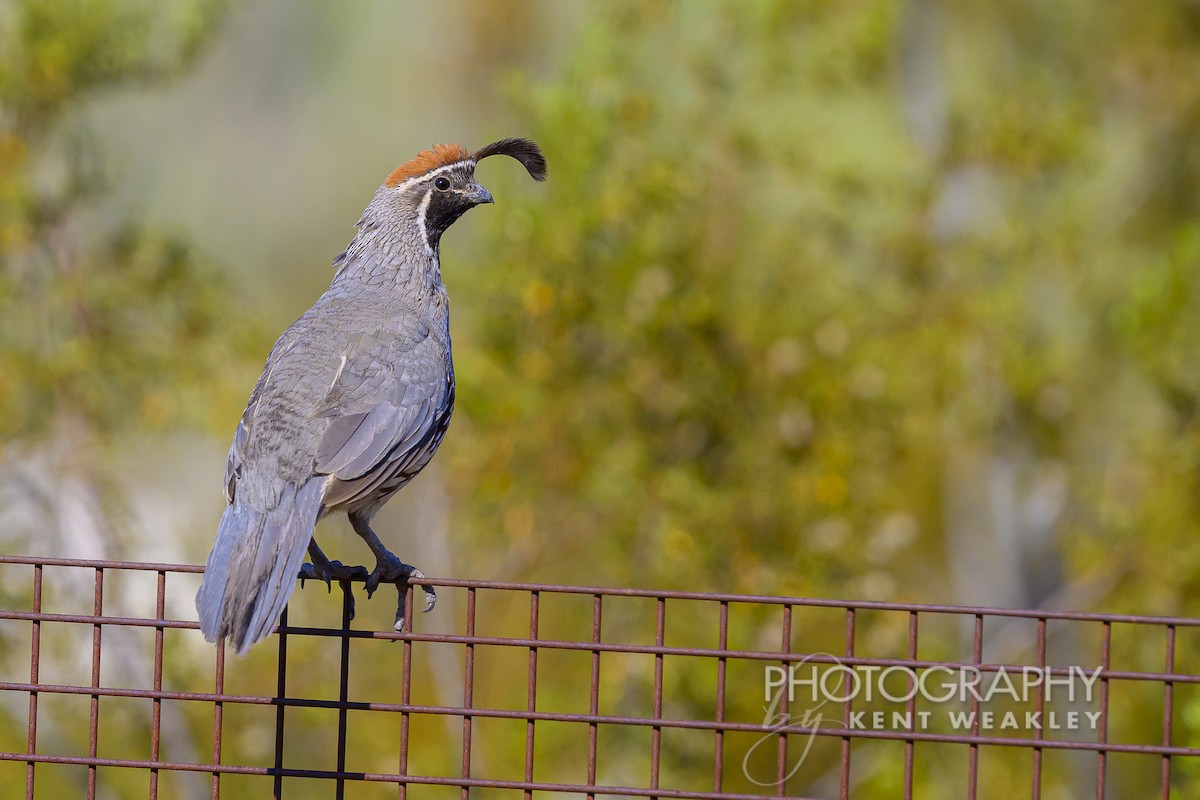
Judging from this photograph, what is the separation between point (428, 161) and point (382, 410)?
128 centimetres

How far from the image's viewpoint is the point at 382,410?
4.03 meters

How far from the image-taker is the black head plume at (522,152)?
492 cm

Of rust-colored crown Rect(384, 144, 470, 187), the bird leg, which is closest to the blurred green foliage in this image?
rust-colored crown Rect(384, 144, 470, 187)

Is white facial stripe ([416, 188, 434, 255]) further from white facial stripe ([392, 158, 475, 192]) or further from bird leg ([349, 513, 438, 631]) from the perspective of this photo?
bird leg ([349, 513, 438, 631])

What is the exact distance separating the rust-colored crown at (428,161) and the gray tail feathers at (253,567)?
5.39ft

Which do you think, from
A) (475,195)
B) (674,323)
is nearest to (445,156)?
(475,195)

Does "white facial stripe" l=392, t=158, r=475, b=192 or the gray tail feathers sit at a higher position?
"white facial stripe" l=392, t=158, r=475, b=192

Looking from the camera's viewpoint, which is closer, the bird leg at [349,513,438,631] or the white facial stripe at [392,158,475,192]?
the bird leg at [349,513,438,631]

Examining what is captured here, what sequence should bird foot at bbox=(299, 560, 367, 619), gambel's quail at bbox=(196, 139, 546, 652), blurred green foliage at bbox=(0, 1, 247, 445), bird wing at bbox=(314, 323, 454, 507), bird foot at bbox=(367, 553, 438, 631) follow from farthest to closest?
blurred green foliage at bbox=(0, 1, 247, 445), bird wing at bbox=(314, 323, 454, 507), bird foot at bbox=(367, 553, 438, 631), bird foot at bbox=(299, 560, 367, 619), gambel's quail at bbox=(196, 139, 546, 652)

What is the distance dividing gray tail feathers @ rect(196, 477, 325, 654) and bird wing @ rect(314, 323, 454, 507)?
0.20 metres

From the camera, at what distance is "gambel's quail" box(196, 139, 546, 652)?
10.9ft

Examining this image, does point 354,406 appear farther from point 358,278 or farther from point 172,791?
point 172,791

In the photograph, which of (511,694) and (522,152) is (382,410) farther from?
(511,694)

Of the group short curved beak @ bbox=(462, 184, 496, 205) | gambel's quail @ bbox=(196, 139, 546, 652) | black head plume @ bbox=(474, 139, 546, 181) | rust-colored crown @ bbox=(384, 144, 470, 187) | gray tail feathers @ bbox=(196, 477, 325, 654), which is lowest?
gray tail feathers @ bbox=(196, 477, 325, 654)
